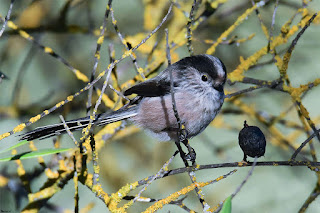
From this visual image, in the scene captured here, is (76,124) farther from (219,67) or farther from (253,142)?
(253,142)

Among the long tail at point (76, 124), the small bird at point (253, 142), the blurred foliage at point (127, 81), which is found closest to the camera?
the small bird at point (253, 142)

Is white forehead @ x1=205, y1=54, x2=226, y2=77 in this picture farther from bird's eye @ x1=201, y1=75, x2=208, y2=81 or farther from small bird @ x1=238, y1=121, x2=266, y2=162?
small bird @ x1=238, y1=121, x2=266, y2=162

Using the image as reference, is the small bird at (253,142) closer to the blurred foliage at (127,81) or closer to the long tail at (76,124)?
the long tail at (76,124)

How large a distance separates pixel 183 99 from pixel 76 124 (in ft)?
1.75

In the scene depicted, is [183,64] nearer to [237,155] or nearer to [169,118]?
[169,118]

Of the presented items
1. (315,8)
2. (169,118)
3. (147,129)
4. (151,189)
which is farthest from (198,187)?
(315,8)

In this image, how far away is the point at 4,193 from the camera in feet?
7.73

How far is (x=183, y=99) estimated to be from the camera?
1920mm

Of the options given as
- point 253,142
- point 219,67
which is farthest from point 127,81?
point 253,142

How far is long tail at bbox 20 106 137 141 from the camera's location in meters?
1.71

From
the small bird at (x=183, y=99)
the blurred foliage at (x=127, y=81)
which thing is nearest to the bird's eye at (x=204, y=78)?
the small bird at (x=183, y=99)

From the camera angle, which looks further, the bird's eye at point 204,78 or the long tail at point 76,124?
the bird's eye at point 204,78

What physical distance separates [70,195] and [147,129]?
0.84 m

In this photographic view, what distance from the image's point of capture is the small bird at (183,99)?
190 centimetres
